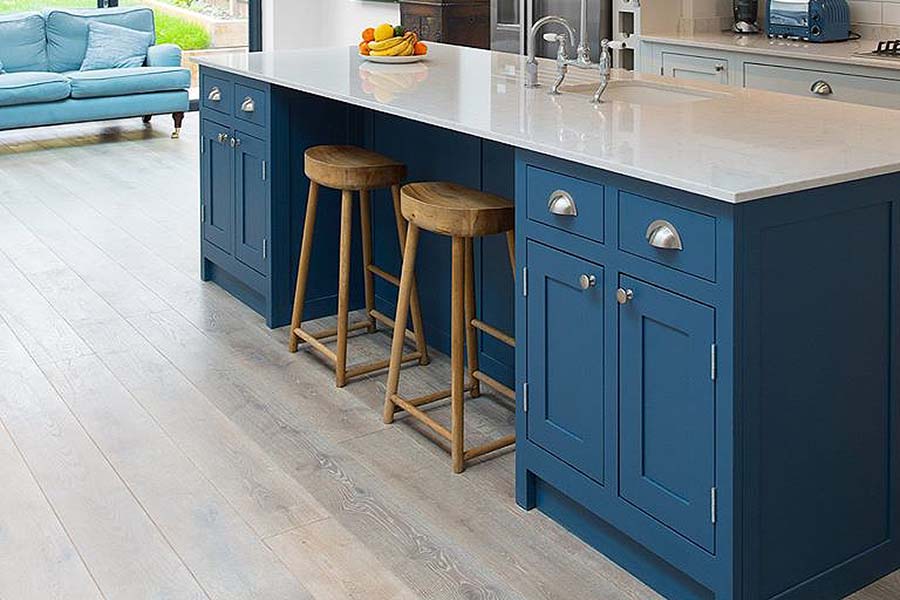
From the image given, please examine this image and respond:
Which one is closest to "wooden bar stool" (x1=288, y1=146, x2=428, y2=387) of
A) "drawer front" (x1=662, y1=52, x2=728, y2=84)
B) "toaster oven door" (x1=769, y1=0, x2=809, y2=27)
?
"drawer front" (x1=662, y1=52, x2=728, y2=84)

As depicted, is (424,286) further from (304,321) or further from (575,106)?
(575,106)

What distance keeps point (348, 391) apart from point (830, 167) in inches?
73.4

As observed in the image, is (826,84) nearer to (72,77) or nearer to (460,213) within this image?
(460,213)

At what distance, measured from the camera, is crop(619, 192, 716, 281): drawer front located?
219 cm

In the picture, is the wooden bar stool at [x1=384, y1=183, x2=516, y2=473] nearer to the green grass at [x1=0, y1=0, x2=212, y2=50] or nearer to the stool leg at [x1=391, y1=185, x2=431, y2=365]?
the stool leg at [x1=391, y1=185, x2=431, y2=365]

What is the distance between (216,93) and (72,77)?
3974 mm

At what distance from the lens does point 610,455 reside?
253 centimetres

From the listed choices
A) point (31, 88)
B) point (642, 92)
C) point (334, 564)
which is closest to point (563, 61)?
point (642, 92)

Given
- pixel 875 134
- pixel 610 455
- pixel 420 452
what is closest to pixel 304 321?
pixel 420 452

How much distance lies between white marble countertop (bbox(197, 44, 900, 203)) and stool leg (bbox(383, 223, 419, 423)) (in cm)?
34

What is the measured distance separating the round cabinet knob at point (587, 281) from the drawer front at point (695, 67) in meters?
2.61

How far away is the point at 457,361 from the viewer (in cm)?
306

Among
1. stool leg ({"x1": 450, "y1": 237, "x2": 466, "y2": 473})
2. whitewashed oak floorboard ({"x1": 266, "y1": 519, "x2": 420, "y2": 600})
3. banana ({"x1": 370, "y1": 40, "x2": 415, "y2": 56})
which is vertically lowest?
whitewashed oak floorboard ({"x1": 266, "y1": 519, "x2": 420, "y2": 600})

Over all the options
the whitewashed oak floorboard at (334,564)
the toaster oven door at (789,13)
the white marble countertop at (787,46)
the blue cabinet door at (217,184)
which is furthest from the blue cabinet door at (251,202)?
the toaster oven door at (789,13)
